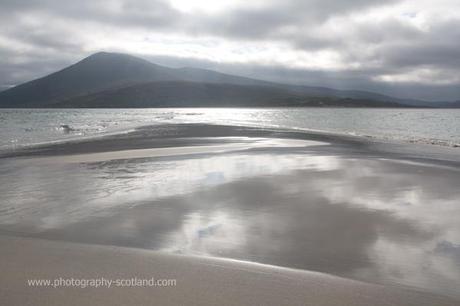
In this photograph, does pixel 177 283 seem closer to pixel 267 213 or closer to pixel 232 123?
pixel 267 213

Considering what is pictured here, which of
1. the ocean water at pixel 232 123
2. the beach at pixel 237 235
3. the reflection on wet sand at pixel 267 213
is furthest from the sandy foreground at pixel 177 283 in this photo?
the ocean water at pixel 232 123

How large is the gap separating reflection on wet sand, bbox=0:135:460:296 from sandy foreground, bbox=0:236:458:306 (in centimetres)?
50

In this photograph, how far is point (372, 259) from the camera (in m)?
6.80

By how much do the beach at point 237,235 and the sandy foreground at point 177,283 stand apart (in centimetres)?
2

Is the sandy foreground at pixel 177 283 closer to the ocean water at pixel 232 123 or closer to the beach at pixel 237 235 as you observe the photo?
the beach at pixel 237 235

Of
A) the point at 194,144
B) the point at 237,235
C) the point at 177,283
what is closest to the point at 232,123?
the point at 194,144

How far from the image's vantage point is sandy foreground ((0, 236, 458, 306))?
199 inches

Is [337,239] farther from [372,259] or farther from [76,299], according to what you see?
[76,299]

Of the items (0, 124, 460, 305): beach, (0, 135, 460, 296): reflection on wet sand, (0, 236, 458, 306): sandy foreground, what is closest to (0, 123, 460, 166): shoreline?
(0, 135, 460, 296): reflection on wet sand

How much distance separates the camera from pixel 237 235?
7.88 meters

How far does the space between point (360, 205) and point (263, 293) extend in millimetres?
6034

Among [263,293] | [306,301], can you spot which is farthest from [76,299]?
[306,301]

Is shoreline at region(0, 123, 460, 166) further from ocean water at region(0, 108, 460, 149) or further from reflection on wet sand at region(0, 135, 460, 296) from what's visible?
reflection on wet sand at region(0, 135, 460, 296)

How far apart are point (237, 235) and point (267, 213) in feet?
6.24
